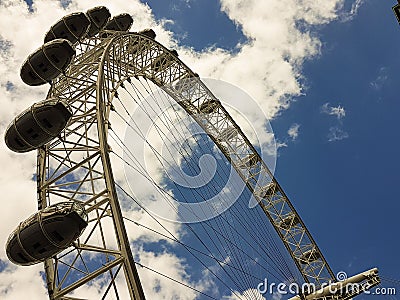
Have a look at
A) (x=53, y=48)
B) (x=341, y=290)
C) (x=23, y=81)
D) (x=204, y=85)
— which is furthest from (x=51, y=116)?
(x=341, y=290)

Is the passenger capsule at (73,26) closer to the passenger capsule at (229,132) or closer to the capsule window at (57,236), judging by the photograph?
the capsule window at (57,236)

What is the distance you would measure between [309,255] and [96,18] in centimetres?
2155

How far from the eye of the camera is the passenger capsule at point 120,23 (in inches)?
1060

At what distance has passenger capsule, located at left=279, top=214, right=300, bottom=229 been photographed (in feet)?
107

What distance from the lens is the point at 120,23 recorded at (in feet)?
89.0

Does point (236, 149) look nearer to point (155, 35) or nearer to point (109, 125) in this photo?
point (155, 35)

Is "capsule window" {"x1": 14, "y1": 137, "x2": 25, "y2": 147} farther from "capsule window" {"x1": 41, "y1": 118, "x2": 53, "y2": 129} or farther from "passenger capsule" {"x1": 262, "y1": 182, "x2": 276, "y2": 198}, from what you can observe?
"passenger capsule" {"x1": 262, "y1": 182, "x2": 276, "y2": 198}

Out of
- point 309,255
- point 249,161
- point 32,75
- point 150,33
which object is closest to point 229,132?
point 249,161

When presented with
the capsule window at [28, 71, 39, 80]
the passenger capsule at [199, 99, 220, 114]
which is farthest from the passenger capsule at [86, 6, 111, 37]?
the passenger capsule at [199, 99, 220, 114]

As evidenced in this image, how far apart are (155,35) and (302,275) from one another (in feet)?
64.0

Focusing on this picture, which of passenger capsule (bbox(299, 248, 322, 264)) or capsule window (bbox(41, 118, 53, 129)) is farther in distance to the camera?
passenger capsule (bbox(299, 248, 322, 264))

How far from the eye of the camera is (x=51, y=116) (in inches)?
571

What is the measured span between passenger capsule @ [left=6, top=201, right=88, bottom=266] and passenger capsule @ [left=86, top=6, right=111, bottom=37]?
41.4 ft

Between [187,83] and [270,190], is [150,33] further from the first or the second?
[270,190]
